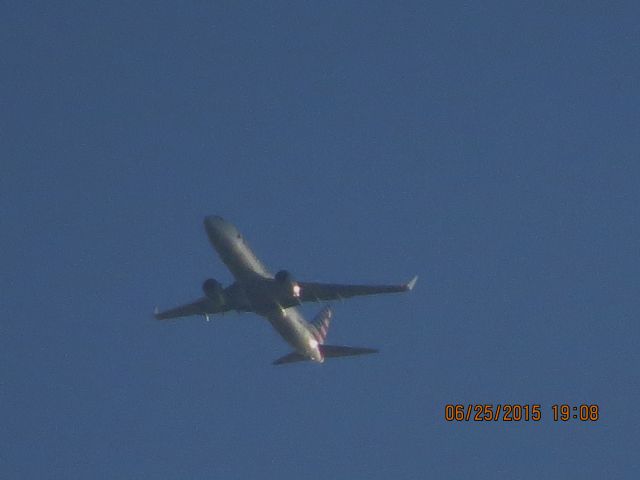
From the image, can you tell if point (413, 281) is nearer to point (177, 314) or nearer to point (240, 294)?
point (240, 294)

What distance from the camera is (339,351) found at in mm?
96938

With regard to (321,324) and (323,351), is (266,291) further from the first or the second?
(321,324)

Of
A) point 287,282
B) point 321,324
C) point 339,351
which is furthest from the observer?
point 321,324

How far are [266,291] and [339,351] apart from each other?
10016mm

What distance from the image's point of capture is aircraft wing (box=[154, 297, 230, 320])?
316 ft

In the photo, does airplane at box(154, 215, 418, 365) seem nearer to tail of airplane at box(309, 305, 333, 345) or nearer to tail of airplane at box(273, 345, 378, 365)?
tail of airplane at box(273, 345, 378, 365)

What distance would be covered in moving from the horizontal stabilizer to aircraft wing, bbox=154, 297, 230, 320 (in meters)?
8.50

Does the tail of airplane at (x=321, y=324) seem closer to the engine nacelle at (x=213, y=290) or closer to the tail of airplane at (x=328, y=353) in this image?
the tail of airplane at (x=328, y=353)

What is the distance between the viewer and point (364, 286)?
89.1 metres

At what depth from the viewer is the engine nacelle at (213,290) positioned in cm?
9131

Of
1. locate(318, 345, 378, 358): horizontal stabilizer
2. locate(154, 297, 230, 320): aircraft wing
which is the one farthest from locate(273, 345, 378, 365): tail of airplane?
locate(154, 297, 230, 320): aircraft wing

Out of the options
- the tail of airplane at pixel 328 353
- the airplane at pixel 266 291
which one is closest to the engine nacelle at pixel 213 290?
the airplane at pixel 266 291

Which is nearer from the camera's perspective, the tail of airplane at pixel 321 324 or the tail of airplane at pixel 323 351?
the tail of airplane at pixel 323 351

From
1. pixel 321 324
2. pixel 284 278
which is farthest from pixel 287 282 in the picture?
pixel 321 324
